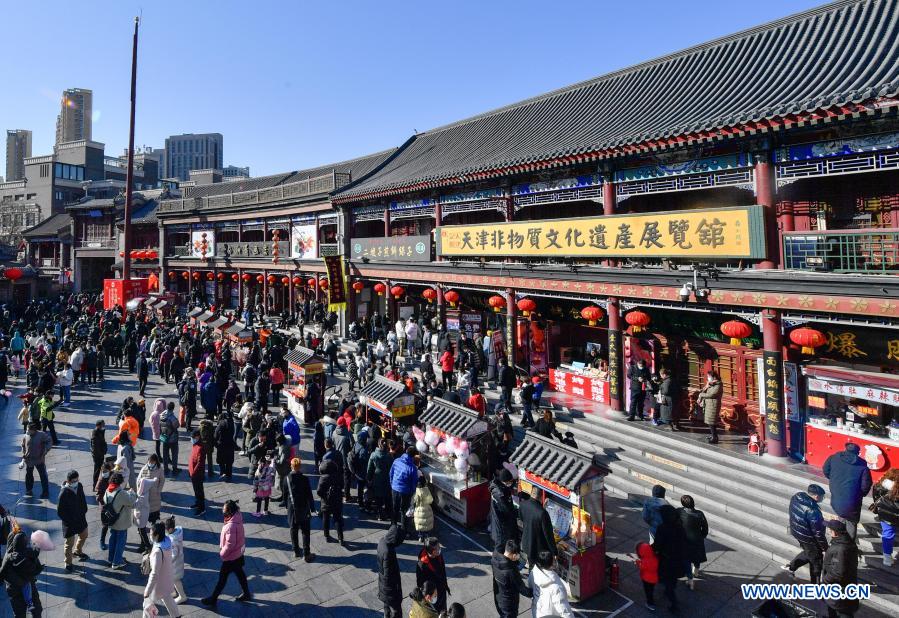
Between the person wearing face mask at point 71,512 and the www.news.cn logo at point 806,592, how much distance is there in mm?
10269

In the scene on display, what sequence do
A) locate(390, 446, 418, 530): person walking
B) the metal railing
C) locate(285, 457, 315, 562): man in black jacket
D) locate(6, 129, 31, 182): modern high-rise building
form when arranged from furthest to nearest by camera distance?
locate(6, 129, 31, 182): modern high-rise building < the metal railing < locate(390, 446, 418, 530): person walking < locate(285, 457, 315, 562): man in black jacket

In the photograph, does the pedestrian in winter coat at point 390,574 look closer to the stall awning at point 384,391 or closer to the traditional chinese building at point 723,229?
the stall awning at point 384,391

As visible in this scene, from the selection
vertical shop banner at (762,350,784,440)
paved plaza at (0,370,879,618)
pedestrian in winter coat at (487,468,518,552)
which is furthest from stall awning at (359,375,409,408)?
vertical shop banner at (762,350,784,440)

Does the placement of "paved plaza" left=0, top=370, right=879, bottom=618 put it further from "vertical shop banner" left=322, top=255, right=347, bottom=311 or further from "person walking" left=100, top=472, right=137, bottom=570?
"vertical shop banner" left=322, top=255, right=347, bottom=311

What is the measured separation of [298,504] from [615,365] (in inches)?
360

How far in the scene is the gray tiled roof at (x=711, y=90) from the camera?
1070 centimetres

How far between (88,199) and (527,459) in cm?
5436

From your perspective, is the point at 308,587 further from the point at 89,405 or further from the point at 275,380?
the point at 89,405

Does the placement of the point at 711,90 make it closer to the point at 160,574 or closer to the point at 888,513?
the point at 888,513

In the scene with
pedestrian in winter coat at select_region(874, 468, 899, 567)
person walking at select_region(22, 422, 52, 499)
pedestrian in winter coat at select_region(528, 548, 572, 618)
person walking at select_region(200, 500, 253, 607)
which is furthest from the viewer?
person walking at select_region(22, 422, 52, 499)

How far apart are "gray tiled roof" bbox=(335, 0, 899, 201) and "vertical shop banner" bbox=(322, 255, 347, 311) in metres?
3.57

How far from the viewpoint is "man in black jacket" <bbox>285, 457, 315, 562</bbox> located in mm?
8234

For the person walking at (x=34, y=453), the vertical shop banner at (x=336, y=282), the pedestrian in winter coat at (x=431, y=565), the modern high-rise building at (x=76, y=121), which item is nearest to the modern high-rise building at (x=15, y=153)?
the modern high-rise building at (x=76, y=121)

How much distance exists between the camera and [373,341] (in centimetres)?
2184
